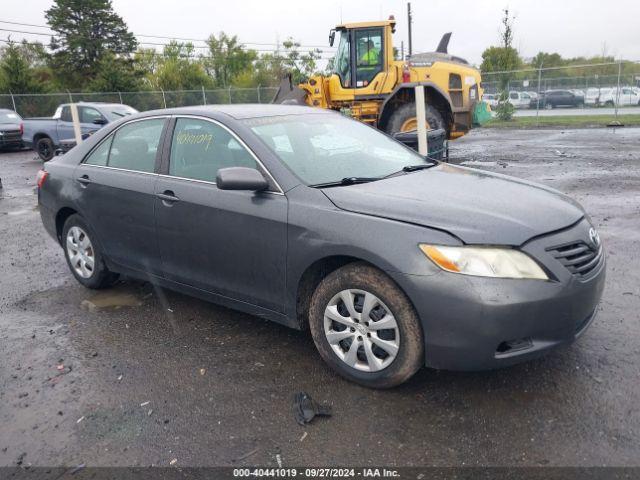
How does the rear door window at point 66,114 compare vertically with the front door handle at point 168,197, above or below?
above

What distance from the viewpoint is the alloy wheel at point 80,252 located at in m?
4.95

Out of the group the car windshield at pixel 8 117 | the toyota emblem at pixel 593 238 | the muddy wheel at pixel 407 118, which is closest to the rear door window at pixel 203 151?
the toyota emblem at pixel 593 238

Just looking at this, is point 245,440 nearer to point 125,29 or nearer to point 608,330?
point 608,330

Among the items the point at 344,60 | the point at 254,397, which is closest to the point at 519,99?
the point at 344,60

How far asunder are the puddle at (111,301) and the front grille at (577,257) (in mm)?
3378

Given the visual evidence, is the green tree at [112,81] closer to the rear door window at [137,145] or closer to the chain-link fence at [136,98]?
the chain-link fence at [136,98]

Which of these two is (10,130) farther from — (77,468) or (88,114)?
(77,468)

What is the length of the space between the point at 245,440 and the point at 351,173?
185 centimetres

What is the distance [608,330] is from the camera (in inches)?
148

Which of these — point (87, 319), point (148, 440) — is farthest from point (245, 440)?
point (87, 319)

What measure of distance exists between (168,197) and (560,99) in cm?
2844

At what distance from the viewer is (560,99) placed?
28156 mm

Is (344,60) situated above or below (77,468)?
above

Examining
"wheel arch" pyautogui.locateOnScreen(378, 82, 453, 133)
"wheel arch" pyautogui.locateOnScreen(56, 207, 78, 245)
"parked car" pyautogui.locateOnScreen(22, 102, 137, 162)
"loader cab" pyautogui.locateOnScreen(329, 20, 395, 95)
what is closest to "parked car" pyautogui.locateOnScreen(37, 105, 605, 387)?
"wheel arch" pyautogui.locateOnScreen(56, 207, 78, 245)
